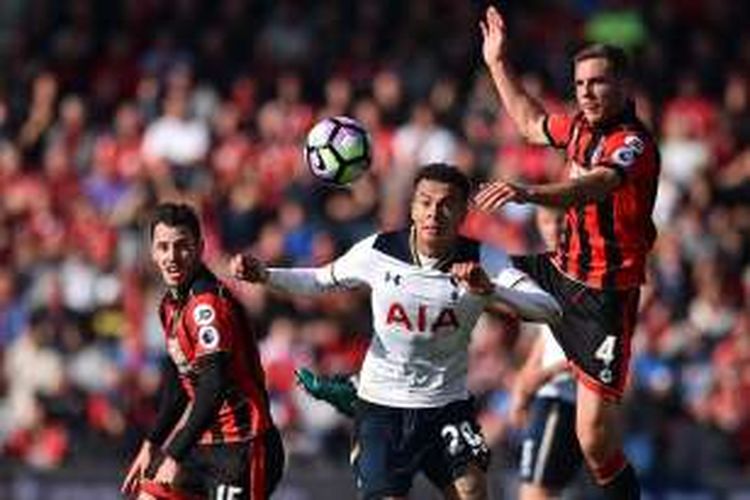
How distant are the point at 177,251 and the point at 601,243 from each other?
6.95 ft

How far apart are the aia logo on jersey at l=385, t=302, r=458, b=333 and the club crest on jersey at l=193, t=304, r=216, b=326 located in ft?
2.90

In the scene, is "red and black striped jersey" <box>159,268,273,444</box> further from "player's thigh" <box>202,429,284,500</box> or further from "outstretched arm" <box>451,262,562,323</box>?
"outstretched arm" <box>451,262,562,323</box>

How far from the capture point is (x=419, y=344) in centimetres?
1203

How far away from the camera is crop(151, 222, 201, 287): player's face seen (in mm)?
11984

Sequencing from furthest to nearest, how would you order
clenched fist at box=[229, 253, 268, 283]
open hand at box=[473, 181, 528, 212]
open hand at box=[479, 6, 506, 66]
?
open hand at box=[479, 6, 506, 66] < clenched fist at box=[229, 253, 268, 283] < open hand at box=[473, 181, 528, 212]

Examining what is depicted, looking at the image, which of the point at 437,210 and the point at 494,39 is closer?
the point at 437,210

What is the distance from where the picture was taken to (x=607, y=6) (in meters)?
23.3

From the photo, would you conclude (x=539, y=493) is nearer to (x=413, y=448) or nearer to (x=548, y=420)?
(x=548, y=420)

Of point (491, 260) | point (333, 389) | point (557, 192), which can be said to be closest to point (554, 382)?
point (491, 260)

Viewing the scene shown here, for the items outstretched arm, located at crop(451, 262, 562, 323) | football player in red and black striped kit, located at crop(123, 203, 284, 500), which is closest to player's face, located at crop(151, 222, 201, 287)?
football player in red and black striped kit, located at crop(123, 203, 284, 500)

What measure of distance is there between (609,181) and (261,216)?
923 centimetres

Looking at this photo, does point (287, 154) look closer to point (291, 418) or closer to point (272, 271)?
point (291, 418)

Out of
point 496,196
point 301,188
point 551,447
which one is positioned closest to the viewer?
point 496,196

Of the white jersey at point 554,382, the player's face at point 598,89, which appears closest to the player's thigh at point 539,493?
the white jersey at point 554,382
